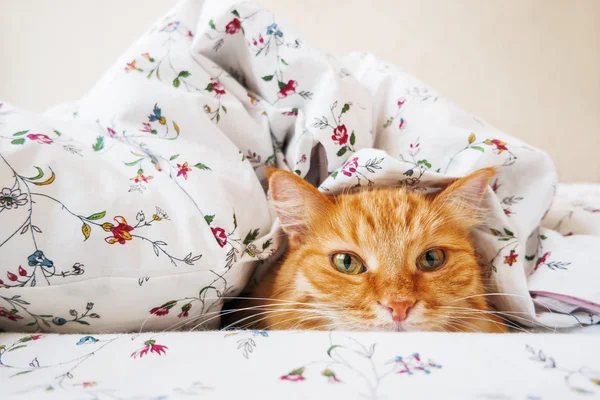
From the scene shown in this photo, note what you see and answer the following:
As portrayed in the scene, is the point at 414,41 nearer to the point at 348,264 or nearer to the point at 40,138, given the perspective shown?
the point at 348,264

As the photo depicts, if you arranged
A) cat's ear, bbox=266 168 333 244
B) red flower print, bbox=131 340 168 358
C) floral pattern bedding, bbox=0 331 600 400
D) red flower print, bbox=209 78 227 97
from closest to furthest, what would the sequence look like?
floral pattern bedding, bbox=0 331 600 400, red flower print, bbox=131 340 168 358, cat's ear, bbox=266 168 333 244, red flower print, bbox=209 78 227 97

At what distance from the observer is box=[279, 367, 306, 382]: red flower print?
554 millimetres

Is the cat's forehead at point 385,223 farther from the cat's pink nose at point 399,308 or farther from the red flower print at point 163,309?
the red flower print at point 163,309

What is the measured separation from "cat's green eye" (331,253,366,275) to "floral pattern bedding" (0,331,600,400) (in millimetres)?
294

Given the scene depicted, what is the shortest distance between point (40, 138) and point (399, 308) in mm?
840

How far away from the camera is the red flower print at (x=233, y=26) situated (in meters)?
1.10

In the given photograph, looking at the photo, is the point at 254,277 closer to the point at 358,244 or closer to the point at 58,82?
the point at 358,244

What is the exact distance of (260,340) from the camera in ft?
2.21

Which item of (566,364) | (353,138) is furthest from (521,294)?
(353,138)

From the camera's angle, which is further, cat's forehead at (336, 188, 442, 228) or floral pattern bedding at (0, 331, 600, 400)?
cat's forehead at (336, 188, 442, 228)

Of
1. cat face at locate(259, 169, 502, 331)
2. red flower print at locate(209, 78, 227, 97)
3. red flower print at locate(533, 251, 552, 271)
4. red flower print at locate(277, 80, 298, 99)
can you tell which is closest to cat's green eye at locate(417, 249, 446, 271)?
cat face at locate(259, 169, 502, 331)

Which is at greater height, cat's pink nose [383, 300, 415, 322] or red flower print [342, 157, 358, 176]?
red flower print [342, 157, 358, 176]

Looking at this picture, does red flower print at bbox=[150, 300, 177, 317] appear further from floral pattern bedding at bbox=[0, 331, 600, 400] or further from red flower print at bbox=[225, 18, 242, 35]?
red flower print at bbox=[225, 18, 242, 35]

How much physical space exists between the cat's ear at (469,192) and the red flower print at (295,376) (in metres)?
0.61
